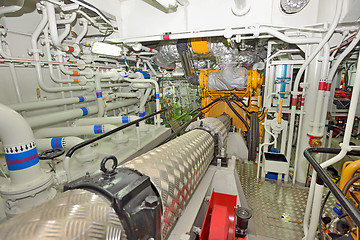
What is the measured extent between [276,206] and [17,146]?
3.32m

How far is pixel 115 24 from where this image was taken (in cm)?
309

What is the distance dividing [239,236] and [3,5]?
4122mm

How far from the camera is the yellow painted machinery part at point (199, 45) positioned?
3.48m

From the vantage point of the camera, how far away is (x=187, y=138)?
67.6 inches

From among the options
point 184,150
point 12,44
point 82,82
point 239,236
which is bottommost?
point 239,236

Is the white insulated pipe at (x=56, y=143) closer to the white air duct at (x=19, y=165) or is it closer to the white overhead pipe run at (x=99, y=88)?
the white air duct at (x=19, y=165)

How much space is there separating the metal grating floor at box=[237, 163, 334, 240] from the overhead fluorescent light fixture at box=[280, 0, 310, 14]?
287 centimetres

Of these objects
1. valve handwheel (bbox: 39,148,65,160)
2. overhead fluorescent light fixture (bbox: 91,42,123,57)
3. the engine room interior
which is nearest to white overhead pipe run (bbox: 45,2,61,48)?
the engine room interior

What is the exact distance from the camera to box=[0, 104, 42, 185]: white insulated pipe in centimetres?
129

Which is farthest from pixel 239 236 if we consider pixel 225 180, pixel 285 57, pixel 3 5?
pixel 285 57

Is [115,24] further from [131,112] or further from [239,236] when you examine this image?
[131,112]

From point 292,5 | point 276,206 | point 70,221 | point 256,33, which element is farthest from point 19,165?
point 292,5

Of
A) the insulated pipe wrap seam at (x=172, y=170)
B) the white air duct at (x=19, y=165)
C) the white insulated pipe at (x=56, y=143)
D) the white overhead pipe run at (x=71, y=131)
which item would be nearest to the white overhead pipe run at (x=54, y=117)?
the white overhead pipe run at (x=71, y=131)

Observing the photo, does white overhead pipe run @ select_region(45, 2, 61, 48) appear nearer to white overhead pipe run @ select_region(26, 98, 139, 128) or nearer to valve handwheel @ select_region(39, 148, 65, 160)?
white overhead pipe run @ select_region(26, 98, 139, 128)
